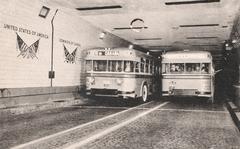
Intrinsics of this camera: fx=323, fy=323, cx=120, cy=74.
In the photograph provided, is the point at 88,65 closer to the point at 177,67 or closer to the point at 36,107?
the point at 36,107

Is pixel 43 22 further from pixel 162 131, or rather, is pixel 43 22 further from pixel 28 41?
pixel 162 131

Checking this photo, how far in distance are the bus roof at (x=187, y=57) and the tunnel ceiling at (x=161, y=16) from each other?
1.94m

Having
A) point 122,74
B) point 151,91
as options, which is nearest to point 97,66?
point 122,74

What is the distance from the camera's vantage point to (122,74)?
51.3 feet

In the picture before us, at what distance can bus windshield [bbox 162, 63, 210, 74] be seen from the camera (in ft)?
56.6

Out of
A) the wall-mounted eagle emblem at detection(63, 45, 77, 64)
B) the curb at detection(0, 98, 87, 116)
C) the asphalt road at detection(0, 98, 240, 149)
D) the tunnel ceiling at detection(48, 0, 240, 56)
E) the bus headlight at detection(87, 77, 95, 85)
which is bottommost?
the asphalt road at detection(0, 98, 240, 149)

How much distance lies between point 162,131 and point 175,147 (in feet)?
6.13

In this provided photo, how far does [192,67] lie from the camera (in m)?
17.4

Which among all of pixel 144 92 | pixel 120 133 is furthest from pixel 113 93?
pixel 120 133

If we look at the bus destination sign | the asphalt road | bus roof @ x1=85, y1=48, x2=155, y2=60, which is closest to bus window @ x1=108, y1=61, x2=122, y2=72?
bus roof @ x1=85, y1=48, x2=155, y2=60

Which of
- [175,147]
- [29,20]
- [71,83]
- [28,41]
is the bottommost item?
[175,147]

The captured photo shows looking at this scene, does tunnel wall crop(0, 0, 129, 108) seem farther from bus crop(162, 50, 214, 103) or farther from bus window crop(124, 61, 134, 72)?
bus crop(162, 50, 214, 103)

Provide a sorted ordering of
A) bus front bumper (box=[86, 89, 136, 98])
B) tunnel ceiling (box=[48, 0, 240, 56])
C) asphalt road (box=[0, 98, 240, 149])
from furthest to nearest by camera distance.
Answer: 1. bus front bumper (box=[86, 89, 136, 98])
2. tunnel ceiling (box=[48, 0, 240, 56])
3. asphalt road (box=[0, 98, 240, 149])

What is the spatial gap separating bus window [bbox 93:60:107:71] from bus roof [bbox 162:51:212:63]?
150 inches
